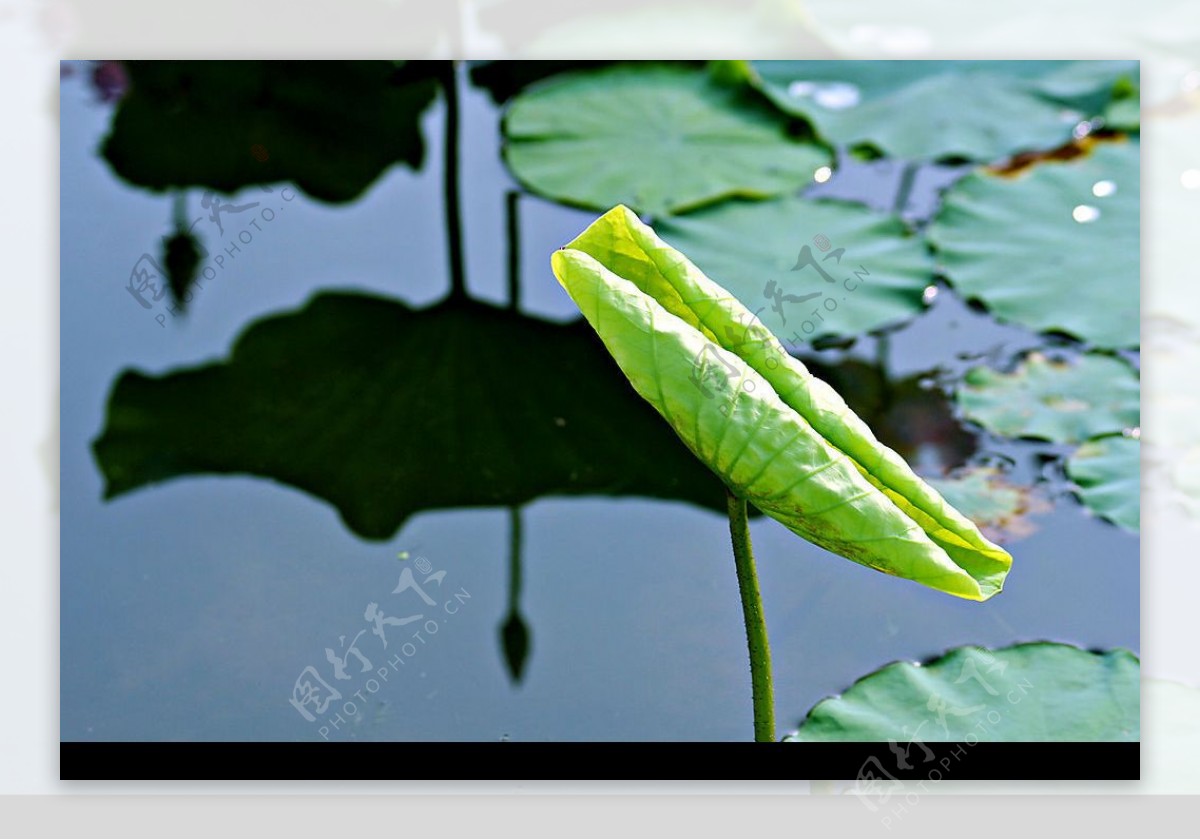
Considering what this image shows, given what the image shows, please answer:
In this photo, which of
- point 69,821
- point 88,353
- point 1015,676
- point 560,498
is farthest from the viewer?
point 88,353

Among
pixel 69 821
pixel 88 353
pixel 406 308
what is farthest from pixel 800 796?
pixel 88 353

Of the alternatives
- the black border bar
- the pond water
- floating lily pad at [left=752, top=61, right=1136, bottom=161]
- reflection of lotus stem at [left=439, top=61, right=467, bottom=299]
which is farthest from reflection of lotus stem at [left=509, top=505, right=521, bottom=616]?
floating lily pad at [left=752, top=61, right=1136, bottom=161]

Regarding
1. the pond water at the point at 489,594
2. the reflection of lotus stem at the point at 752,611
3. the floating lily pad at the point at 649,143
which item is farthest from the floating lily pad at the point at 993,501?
the floating lily pad at the point at 649,143

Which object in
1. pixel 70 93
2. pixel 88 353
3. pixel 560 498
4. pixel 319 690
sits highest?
pixel 70 93

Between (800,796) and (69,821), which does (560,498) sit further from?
(69,821)

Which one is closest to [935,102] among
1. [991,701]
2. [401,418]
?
[401,418]

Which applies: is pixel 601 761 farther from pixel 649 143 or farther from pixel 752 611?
pixel 649 143

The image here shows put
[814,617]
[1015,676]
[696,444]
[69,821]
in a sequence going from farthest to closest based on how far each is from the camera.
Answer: [814,617] < [1015,676] < [69,821] < [696,444]
